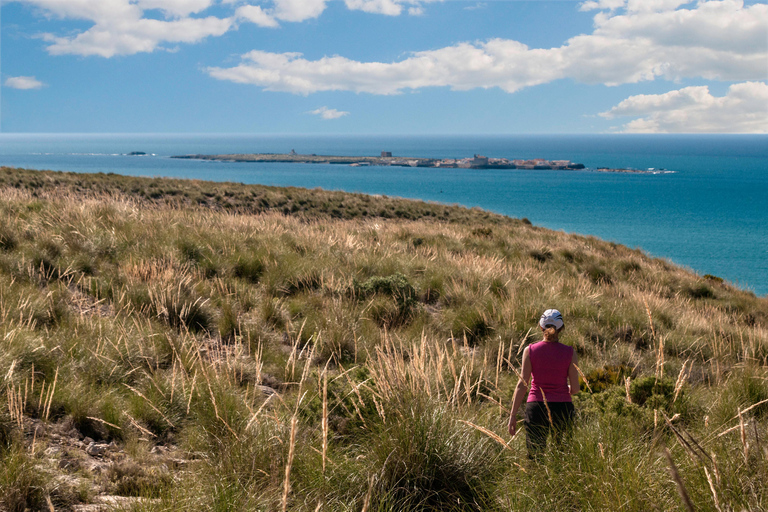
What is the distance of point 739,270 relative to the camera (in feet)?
173

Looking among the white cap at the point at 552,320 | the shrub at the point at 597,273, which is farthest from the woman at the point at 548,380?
the shrub at the point at 597,273

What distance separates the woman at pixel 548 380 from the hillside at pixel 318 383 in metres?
0.23

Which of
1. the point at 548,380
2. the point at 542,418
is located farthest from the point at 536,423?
the point at 548,380

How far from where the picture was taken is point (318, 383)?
8.14 ft

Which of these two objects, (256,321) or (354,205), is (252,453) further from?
(354,205)

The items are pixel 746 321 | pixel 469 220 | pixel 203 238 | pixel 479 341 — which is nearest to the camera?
pixel 479 341

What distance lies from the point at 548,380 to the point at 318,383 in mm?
1994

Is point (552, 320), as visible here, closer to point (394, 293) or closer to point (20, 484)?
point (20, 484)

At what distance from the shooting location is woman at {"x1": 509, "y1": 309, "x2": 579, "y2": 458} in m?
3.55

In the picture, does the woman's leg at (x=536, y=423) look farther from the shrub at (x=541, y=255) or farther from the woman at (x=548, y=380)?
the shrub at (x=541, y=255)

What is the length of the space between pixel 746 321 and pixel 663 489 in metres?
13.8

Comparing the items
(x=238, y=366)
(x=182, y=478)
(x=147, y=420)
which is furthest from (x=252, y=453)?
(x=238, y=366)

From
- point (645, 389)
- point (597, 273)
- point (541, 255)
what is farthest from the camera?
point (541, 255)

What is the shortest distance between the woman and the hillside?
227 mm
